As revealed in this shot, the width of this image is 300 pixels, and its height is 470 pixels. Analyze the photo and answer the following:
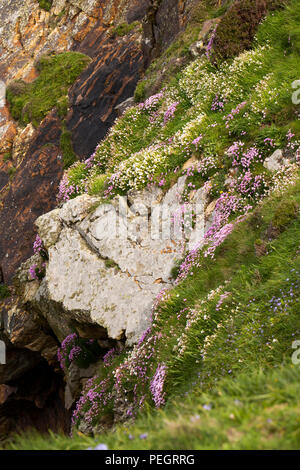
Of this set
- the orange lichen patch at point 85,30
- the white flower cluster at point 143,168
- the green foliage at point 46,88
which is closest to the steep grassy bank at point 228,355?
the white flower cluster at point 143,168

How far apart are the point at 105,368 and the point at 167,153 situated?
658cm

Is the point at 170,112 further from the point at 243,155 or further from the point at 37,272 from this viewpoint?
the point at 37,272

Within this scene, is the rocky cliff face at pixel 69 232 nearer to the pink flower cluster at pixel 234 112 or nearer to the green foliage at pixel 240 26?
the pink flower cluster at pixel 234 112

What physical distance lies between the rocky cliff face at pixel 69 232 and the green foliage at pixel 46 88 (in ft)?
2.93

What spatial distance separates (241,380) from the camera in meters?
3.58

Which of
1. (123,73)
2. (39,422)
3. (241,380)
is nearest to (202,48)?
(123,73)

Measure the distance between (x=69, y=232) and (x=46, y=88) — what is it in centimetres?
2167

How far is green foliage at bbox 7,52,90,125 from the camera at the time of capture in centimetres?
2883

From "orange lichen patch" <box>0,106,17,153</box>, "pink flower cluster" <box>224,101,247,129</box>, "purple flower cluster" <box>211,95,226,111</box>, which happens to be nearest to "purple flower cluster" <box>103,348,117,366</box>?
"pink flower cluster" <box>224,101,247,129</box>

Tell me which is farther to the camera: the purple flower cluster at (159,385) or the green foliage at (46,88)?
the green foliage at (46,88)

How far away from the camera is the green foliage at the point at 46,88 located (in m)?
28.8

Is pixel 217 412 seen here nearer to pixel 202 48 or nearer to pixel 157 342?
pixel 157 342

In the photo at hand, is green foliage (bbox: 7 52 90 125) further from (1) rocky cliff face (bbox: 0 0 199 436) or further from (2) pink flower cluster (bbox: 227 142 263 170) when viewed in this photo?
(2) pink flower cluster (bbox: 227 142 263 170)

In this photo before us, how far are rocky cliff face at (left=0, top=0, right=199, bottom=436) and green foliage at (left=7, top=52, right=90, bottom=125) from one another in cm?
89
